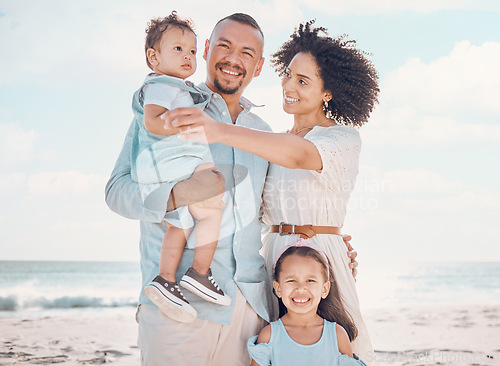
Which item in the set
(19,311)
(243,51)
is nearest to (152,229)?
(243,51)

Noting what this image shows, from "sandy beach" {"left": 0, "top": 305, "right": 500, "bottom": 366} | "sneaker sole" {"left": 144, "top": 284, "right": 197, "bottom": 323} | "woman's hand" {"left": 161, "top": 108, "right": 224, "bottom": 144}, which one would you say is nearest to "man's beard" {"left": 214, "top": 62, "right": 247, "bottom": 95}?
"woman's hand" {"left": 161, "top": 108, "right": 224, "bottom": 144}

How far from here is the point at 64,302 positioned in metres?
15.9

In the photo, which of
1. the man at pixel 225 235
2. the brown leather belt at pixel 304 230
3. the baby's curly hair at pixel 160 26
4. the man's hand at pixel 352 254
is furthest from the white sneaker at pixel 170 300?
the baby's curly hair at pixel 160 26

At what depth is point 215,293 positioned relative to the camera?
2.29m

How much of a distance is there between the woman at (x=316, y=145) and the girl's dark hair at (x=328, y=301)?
4cm

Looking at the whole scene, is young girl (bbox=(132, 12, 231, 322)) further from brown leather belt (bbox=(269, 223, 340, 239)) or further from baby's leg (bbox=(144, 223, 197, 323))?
brown leather belt (bbox=(269, 223, 340, 239))

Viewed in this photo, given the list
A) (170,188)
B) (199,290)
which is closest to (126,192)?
(170,188)

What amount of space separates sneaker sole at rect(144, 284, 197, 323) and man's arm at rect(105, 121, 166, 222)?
31 centimetres

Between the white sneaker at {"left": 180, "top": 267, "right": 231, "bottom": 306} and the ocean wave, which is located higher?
the ocean wave

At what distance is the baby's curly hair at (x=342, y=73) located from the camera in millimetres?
2965

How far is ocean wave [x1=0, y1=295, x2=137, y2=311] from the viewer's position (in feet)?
49.1

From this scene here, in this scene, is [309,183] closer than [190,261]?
No

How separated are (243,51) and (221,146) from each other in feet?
1.80

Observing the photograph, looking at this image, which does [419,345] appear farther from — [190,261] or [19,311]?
[19,311]
